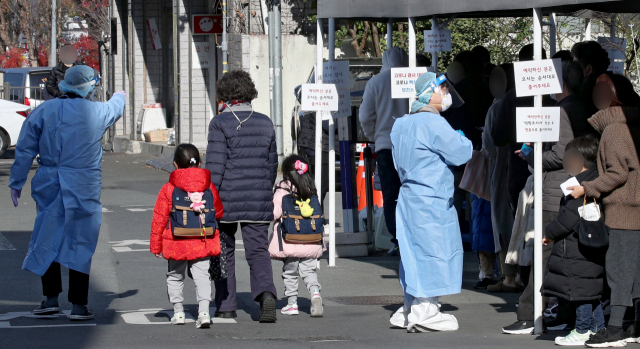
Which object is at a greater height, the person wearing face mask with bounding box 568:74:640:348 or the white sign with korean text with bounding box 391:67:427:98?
the white sign with korean text with bounding box 391:67:427:98

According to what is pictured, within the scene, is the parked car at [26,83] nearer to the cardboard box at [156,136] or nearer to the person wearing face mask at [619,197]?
the cardboard box at [156,136]

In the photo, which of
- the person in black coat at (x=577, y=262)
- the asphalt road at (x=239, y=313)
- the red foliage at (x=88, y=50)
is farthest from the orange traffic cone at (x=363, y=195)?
the red foliage at (x=88, y=50)

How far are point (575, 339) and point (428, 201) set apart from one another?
1.32 m

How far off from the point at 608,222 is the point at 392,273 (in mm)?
3438

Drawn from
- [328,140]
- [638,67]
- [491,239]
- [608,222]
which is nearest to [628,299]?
[608,222]

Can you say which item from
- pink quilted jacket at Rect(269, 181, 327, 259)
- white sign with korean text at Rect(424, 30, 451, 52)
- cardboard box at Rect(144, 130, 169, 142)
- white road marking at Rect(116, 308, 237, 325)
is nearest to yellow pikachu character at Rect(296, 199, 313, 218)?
pink quilted jacket at Rect(269, 181, 327, 259)

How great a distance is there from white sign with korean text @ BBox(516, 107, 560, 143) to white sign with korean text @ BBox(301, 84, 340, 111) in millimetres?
3076

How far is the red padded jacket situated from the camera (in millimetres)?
6383

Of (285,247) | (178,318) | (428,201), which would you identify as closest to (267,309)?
(285,247)

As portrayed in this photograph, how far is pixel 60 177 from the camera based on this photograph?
6.81 m

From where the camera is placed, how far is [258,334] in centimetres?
636

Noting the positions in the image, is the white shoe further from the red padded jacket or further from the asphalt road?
the red padded jacket

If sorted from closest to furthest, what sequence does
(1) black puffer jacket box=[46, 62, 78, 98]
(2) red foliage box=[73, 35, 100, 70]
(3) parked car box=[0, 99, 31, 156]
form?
(1) black puffer jacket box=[46, 62, 78, 98]
(3) parked car box=[0, 99, 31, 156]
(2) red foliage box=[73, 35, 100, 70]

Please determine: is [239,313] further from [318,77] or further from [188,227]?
[318,77]
